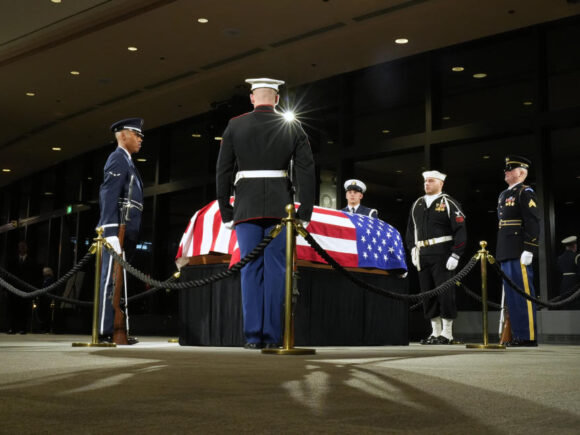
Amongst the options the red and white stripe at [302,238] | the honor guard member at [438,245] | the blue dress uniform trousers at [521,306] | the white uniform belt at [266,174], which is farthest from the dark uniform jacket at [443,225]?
the white uniform belt at [266,174]

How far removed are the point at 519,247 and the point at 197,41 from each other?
511 cm

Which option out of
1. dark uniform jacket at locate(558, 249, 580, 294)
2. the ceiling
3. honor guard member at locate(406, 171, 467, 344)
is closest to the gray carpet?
honor guard member at locate(406, 171, 467, 344)

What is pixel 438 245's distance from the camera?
698 centimetres

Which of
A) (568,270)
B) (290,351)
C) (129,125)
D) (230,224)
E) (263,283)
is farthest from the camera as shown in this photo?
(568,270)

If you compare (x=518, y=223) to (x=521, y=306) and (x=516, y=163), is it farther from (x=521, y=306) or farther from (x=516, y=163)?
(x=521, y=306)

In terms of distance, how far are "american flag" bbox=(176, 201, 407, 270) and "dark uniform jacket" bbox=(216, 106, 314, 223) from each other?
78cm

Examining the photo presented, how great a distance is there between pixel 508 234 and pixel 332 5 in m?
3.49

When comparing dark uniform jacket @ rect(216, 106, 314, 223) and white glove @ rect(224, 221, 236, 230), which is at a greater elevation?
dark uniform jacket @ rect(216, 106, 314, 223)

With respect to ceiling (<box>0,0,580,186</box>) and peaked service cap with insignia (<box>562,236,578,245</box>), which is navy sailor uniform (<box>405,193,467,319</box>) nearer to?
ceiling (<box>0,0,580,186</box>)

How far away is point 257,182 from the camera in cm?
423

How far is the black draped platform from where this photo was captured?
5.33 m

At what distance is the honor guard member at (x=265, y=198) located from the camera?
4.20 metres

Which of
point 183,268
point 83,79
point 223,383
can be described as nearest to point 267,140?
point 183,268

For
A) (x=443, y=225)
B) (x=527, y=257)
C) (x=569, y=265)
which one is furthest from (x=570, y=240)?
→ (x=527, y=257)
